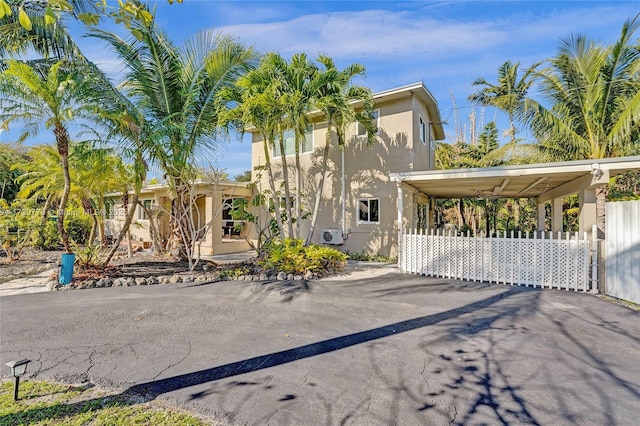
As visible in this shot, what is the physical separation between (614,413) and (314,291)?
569cm

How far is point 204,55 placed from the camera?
1048 cm

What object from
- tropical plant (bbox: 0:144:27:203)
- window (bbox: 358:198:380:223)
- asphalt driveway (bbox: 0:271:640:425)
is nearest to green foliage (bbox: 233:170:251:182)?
tropical plant (bbox: 0:144:27:203)

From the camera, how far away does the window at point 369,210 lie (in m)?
13.2

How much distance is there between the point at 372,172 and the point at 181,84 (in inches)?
306

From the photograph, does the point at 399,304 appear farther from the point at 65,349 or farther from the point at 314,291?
the point at 65,349

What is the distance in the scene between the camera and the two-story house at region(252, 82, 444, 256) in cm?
1265

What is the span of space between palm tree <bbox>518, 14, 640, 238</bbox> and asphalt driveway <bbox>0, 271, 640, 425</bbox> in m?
6.52

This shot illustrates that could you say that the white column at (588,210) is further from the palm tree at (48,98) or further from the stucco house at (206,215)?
the palm tree at (48,98)

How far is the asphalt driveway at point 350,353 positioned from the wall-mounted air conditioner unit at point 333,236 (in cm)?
601

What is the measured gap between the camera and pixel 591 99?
1063 cm

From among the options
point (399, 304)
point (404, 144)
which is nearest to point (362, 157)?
point (404, 144)

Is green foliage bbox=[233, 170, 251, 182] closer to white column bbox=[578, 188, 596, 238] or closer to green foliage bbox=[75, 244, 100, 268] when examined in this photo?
green foliage bbox=[75, 244, 100, 268]

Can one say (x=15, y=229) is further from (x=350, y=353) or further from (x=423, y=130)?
(x=423, y=130)

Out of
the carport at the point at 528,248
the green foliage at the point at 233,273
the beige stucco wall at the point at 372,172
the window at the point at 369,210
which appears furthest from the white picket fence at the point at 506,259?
the green foliage at the point at 233,273
